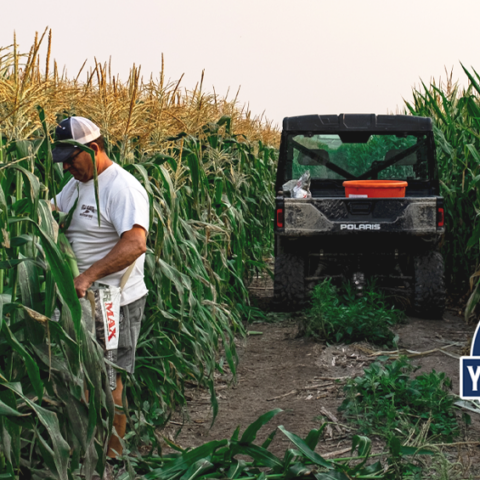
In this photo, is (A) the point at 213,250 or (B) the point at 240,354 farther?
(B) the point at 240,354

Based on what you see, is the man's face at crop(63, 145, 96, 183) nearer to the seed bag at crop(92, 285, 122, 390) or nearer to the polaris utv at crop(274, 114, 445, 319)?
the seed bag at crop(92, 285, 122, 390)

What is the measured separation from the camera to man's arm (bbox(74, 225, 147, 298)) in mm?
3303

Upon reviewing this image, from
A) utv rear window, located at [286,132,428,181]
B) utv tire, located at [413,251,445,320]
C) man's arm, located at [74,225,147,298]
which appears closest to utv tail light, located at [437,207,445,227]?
utv tire, located at [413,251,445,320]

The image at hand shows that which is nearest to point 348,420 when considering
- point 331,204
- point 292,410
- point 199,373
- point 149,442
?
point 292,410

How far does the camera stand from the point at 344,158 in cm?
792

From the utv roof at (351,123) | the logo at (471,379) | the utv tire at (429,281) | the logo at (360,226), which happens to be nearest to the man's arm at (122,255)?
the logo at (471,379)

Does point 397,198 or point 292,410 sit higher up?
point 397,198

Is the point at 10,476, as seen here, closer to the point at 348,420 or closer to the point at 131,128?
the point at 131,128

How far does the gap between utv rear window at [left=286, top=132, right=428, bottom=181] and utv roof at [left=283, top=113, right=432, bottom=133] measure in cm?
10

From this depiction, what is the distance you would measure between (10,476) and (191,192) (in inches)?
112

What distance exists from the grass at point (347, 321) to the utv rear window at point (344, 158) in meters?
1.54

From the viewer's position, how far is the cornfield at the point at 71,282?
261cm

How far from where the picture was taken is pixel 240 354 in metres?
6.19

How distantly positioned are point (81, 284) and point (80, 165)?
588mm
